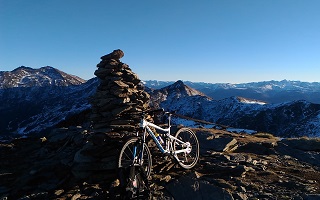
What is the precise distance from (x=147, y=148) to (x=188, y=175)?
268 cm

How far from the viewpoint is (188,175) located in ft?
39.7

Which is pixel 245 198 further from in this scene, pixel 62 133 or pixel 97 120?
pixel 62 133

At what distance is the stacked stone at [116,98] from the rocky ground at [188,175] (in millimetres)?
928

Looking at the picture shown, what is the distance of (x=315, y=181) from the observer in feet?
41.5

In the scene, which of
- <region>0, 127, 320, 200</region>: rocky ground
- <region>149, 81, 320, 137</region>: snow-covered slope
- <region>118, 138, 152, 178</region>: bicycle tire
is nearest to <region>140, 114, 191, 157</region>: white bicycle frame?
<region>118, 138, 152, 178</region>: bicycle tire

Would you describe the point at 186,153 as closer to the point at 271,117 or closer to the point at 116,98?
the point at 116,98

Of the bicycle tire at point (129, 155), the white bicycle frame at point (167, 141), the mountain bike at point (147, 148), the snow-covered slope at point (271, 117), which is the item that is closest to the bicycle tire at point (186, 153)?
the mountain bike at point (147, 148)

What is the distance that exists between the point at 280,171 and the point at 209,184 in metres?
4.74

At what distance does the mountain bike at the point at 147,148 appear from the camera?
9.87 meters

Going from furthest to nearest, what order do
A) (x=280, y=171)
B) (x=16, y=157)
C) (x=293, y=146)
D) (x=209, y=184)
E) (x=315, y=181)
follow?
(x=16, y=157), (x=293, y=146), (x=280, y=171), (x=315, y=181), (x=209, y=184)

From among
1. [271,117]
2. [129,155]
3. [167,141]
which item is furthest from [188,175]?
[271,117]

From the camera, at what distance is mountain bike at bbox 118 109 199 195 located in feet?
32.4

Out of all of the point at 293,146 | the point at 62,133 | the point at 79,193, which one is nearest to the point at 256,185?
the point at 79,193

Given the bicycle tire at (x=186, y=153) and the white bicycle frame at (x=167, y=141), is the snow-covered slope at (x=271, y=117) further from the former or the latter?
the white bicycle frame at (x=167, y=141)
